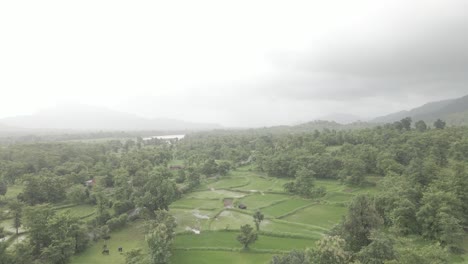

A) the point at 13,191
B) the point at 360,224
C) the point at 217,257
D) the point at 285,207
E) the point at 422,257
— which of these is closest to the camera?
the point at 422,257

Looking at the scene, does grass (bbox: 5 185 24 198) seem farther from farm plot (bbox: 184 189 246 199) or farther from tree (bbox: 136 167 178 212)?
farm plot (bbox: 184 189 246 199)

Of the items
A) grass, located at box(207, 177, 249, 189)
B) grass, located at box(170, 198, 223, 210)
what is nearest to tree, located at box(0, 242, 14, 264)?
grass, located at box(170, 198, 223, 210)

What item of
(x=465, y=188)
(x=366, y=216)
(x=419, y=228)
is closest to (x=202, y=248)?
(x=366, y=216)

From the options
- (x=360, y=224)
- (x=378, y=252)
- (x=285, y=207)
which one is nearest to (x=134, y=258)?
(x=378, y=252)

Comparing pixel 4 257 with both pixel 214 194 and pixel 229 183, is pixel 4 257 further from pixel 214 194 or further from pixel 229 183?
pixel 229 183

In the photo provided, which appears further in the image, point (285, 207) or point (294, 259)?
point (285, 207)

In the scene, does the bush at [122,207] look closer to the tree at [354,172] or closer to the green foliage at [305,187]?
the green foliage at [305,187]
